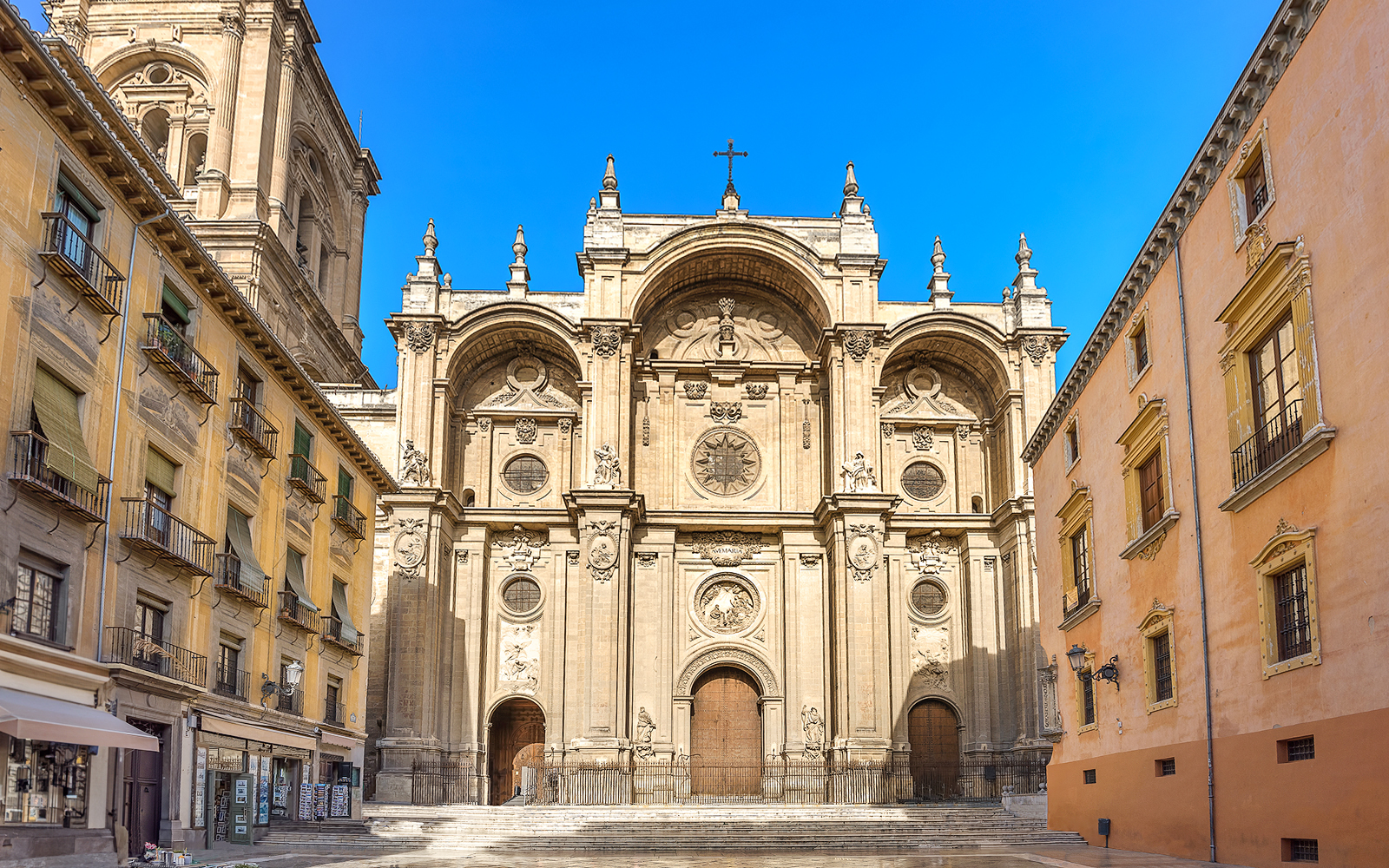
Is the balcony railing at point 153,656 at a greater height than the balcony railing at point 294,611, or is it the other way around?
the balcony railing at point 294,611

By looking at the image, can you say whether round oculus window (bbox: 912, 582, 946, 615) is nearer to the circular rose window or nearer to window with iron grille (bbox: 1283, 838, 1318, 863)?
the circular rose window

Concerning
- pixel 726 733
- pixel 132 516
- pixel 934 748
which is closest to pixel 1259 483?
pixel 132 516

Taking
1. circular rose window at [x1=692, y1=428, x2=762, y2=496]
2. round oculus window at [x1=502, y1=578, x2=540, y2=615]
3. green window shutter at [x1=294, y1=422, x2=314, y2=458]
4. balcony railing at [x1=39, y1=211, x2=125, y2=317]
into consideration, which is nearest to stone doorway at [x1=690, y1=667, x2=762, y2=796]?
round oculus window at [x1=502, y1=578, x2=540, y2=615]

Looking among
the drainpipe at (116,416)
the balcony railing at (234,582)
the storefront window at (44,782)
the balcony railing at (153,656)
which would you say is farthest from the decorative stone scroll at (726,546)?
the storefront window at (44,782)

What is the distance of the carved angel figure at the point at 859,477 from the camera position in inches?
1431

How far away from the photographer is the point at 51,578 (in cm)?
1590

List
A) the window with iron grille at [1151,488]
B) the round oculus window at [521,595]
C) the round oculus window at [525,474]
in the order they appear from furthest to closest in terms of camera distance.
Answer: the round oculus window at [525,474], the round oculus window at [521,595], the window with iron grille at [1151,488]

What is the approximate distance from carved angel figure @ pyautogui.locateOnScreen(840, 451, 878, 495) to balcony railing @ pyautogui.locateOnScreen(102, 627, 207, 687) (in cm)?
2079

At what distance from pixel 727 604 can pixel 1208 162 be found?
2370 cm

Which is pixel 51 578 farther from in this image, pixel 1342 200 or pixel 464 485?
pixel 464 485

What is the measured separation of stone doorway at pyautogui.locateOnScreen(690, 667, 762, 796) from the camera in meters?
36.0

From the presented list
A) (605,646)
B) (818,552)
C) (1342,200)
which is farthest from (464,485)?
(1342,200)

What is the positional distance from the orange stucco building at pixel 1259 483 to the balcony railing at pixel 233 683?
615 inches

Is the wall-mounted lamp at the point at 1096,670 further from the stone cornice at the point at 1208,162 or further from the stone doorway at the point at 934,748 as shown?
the stone doorway at the point at 934,748
